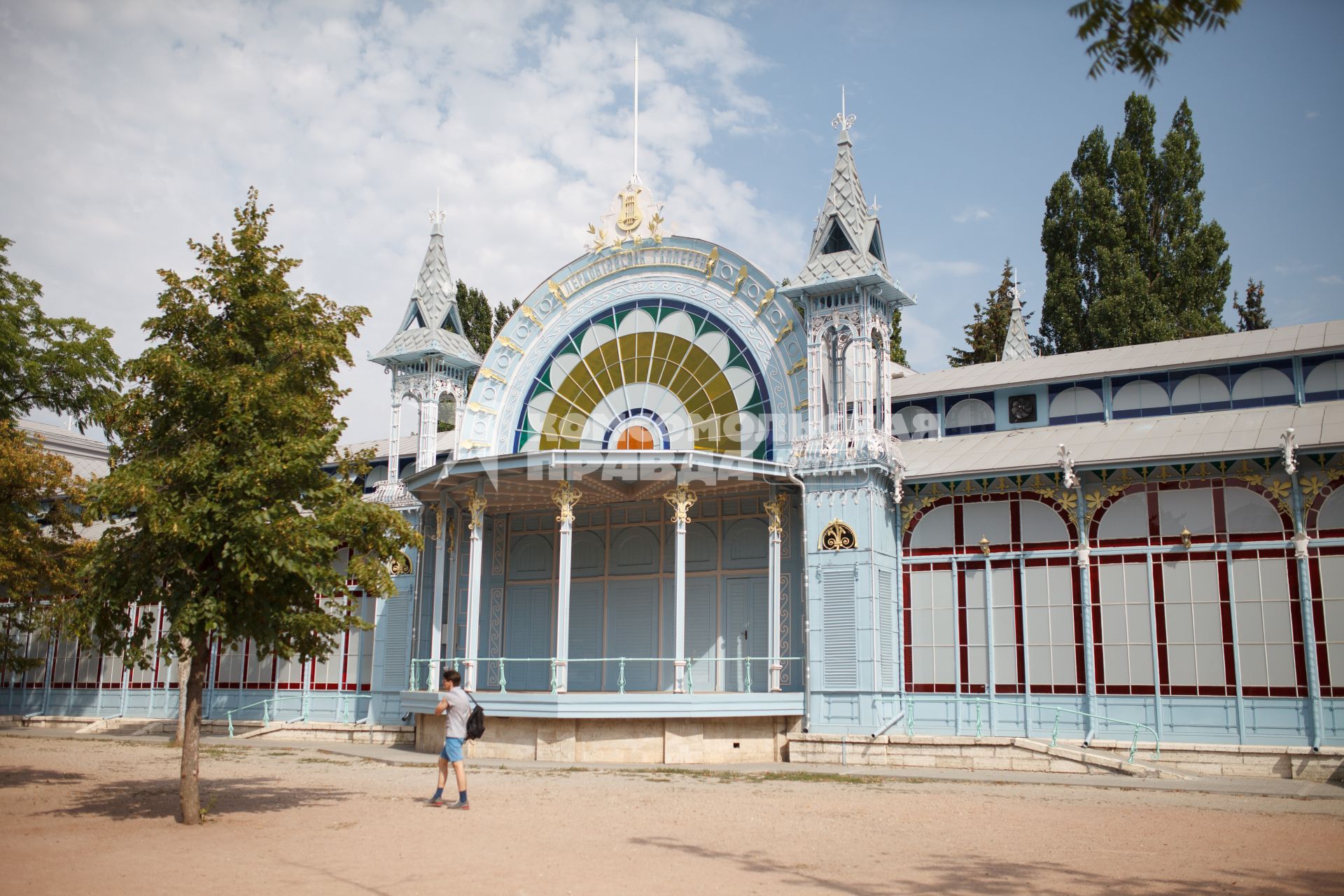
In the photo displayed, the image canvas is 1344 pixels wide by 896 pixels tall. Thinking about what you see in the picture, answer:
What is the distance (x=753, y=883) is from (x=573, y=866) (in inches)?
69.8

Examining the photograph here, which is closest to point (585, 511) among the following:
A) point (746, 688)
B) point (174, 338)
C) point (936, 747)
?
point (746, 688)

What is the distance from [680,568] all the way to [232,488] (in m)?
10.5

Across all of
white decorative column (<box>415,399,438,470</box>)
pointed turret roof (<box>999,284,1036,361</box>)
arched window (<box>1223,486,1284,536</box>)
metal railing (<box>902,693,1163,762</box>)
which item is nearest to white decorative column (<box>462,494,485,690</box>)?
white decorative column (<box>415,399,438,470</box>)

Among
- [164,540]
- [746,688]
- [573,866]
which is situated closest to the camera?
[573,866]

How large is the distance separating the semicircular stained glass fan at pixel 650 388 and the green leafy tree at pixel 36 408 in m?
9.38

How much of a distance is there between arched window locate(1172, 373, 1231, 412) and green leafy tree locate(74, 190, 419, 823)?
→ 16.1m

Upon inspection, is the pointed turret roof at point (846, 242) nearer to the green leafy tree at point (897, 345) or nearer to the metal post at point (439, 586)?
the metal post at point (439, 586)

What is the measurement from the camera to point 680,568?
21.8 metres

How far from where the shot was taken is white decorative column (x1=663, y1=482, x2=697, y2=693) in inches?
844

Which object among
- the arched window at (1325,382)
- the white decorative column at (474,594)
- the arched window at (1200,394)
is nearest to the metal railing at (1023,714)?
the arched window at (1200,394)

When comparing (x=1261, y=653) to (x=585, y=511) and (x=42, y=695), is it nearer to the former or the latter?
(x=585, y=511)

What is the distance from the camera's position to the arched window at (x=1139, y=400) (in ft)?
75.0

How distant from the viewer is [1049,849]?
444 inches

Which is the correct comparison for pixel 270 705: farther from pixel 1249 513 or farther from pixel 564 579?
pixel 1249 513
